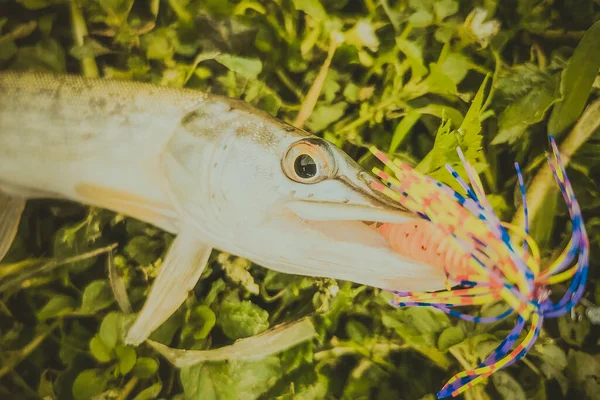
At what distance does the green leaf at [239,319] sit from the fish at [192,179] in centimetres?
8

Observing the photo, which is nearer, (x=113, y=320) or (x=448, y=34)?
Result: (x=113, y=320)

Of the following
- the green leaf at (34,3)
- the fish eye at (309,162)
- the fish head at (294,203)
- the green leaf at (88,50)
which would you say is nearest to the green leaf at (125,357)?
the fish head at (294,203)

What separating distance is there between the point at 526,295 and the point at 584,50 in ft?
1.69

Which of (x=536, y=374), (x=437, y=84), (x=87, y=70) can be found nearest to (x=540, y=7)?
(x=437, y=84)

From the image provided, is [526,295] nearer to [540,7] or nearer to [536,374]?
[536,374]

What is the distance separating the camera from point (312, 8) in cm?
88

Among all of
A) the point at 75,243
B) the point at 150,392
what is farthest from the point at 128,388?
the point at 75,243

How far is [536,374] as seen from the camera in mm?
935

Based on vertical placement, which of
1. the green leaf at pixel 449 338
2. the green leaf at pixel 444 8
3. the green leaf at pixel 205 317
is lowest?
the green leaf at pixel 449 338

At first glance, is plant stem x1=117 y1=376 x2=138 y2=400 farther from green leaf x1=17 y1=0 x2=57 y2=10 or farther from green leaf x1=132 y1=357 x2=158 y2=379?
green leaf x1=17 y1=0 x2=57 y2=10

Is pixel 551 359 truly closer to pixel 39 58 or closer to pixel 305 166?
pixel 305 166

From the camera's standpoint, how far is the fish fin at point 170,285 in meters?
0.79

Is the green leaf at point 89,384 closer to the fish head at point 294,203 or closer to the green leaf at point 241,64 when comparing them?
the fish head at point 294,203

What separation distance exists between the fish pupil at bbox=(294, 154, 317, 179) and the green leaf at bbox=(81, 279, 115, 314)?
41 cm
